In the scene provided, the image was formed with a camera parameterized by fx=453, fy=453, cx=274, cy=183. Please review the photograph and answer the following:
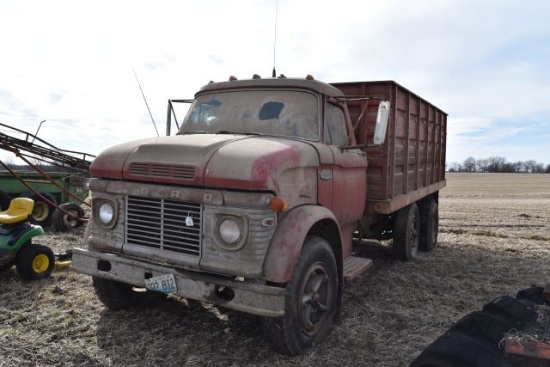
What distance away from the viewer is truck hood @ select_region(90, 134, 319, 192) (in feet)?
11.1

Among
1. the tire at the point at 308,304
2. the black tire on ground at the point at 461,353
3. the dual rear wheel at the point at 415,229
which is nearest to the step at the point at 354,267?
the tire at the point at 308,304

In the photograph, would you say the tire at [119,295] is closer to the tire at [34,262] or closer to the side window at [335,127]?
the tire at [34,262]

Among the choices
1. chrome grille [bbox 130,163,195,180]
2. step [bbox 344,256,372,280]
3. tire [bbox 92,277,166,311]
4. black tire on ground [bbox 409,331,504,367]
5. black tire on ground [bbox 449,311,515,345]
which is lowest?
tire [bbox 92,277,166,311]

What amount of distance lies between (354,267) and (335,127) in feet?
4.89

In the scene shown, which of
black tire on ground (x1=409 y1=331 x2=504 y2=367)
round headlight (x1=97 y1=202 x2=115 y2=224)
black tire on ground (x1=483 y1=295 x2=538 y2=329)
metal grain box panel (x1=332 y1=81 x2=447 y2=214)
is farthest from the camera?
metal grain box panel (x1=332 y1=81 x2=447 y2=214)

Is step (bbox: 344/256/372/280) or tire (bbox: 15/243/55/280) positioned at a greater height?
step (bbox: 344/256/372/280)

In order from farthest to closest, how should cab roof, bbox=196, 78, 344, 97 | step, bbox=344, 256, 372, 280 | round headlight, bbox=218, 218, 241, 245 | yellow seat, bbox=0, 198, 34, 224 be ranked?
1. yellow seat, bbox=0, 198, 34, 224
2. cab roof, bbox=196, 78, 344, 97
3. step, bbox=344, 256, 372, 280
4. round headlight, bbox=218, 218, 241, 245

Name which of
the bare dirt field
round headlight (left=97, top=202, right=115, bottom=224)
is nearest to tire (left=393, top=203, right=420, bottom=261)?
the bare dirt field

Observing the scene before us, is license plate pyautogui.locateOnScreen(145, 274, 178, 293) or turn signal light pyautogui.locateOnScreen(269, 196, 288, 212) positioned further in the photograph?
license plate pyautogui.locateOnScreen(145, 274, 178, 293)

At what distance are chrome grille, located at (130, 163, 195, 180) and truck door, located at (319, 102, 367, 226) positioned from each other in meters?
1.27

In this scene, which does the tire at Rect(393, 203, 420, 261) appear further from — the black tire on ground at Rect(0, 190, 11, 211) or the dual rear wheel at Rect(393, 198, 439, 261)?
the black tire on ground at Rect(0, 190, 11, 211)

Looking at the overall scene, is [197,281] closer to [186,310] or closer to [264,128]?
[186,310]

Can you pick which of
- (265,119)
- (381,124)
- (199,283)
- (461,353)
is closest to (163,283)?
(199,283)

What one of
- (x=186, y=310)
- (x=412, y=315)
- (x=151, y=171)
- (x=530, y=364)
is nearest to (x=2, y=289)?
(x=186, y=310)
